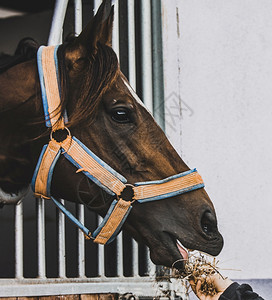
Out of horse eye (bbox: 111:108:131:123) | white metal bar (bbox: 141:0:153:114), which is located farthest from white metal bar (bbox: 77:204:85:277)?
horse eye (bbox: 111:108:131:123)

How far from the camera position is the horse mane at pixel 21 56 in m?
1.92

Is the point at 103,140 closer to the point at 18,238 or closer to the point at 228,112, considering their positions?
the point at 18,238

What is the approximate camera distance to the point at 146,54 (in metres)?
2.76

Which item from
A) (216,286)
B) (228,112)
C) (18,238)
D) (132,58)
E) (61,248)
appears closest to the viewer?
(216,286)

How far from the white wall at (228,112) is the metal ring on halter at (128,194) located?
0.90 metres

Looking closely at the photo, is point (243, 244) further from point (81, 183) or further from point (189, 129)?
point (81, 183)

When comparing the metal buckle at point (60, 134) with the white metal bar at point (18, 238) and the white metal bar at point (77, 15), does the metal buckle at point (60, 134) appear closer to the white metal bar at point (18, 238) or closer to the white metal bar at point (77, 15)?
the white metal bar at point (18, 238)

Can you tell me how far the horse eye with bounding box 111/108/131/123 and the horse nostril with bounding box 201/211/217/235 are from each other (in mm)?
385

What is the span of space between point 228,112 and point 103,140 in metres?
1.11

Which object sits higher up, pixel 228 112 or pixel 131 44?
pixel 131 44

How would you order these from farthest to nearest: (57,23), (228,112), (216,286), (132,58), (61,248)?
(228,112), (132,58), (57,23), (61,248), (216,286)

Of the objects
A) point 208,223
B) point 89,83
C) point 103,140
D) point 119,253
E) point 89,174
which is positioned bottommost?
point 119,253

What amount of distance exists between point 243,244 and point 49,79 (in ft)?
4.46

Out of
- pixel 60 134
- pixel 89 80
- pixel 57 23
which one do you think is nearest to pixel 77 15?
pixel 57 23
